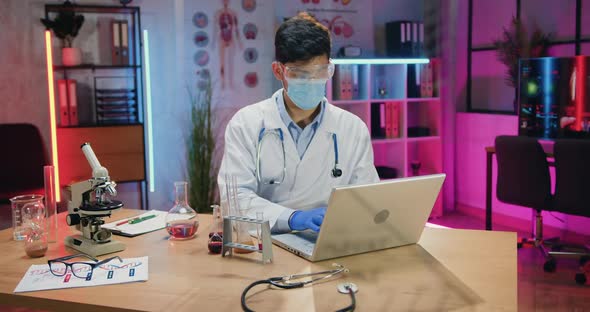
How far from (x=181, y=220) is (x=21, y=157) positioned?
10.1 ft

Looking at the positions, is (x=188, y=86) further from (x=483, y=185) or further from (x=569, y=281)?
(x=569, y=281)

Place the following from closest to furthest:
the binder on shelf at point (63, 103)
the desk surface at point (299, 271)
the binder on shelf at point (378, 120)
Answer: the desk surface at point (299, 271)
the binder on shelf at point (63, 103)
the binder on shelf at point (378, 120)

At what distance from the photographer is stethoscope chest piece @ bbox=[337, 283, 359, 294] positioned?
1.61 m

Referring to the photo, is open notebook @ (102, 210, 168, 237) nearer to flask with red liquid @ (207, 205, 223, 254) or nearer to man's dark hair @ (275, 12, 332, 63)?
flask with red liquid @ (207, 205, 223, 254)

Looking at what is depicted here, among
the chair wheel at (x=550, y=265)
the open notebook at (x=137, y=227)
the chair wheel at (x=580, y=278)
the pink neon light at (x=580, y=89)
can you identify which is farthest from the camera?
the pink neon light at (x=580, y=89)

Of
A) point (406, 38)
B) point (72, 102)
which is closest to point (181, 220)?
point (72, 102)

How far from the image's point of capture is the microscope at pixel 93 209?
1948mm

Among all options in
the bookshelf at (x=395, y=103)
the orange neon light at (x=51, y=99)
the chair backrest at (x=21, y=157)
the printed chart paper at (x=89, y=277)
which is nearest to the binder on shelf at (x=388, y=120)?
the bookshelf at (x=395, y=103)

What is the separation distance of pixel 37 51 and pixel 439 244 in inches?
156

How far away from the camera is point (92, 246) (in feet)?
6.48

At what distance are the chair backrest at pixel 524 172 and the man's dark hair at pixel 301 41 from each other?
2301 millimetres

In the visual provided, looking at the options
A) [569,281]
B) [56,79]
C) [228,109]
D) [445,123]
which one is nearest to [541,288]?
[569,281]

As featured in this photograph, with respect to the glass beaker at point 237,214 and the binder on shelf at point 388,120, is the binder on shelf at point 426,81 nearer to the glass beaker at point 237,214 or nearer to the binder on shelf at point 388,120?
the binder on shelf at point 388,120

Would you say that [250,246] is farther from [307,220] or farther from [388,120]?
[388,120]
